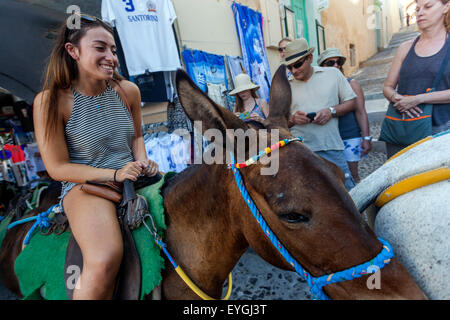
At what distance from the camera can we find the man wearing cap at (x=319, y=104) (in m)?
2.69

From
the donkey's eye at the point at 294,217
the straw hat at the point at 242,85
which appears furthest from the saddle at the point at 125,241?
the straw hat at the point at 242,85

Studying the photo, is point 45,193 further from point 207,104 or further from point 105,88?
point 207,104

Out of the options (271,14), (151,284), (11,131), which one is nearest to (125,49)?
(11,131)

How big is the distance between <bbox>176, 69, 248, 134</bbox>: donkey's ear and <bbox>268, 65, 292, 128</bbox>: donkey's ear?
1.20 ft

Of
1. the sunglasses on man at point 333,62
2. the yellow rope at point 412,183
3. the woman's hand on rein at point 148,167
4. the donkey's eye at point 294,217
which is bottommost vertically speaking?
the donkey's eye at point 294,217

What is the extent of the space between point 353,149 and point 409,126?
122cm

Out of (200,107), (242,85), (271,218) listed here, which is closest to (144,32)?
(242,85)

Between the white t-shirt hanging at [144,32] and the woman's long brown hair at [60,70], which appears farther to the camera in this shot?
the white t-shirt hanging at [144,32]

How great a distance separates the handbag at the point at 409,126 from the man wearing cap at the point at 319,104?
1.91 ft

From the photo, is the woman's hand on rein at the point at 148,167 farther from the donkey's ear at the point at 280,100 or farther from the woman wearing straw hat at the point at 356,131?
the woman wearing straw hat at the point at 356,131

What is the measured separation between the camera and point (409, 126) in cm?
199

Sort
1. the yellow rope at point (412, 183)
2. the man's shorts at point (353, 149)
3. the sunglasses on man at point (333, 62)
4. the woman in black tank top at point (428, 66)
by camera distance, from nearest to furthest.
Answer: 1. the yellow rope at point (412, 183)
2. the woman in black tank top at point (428, 66)
3. the man's shorts at point (353, 149)
4. the sunglasses on man at point (333, 62)
